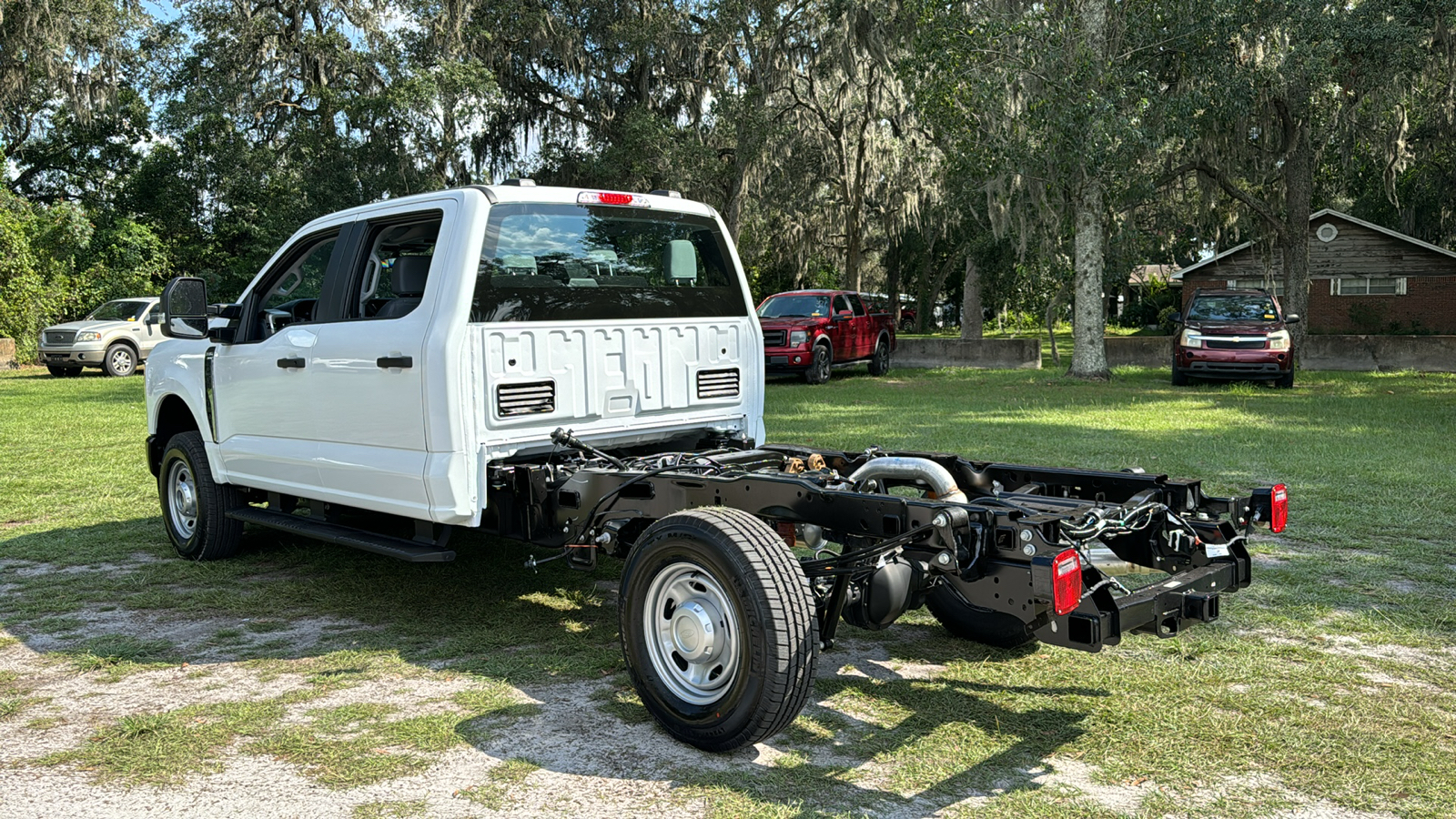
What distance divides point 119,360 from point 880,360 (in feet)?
55.4

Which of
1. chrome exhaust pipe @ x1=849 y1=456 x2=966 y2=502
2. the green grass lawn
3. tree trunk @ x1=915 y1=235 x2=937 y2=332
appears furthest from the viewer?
tree trunk @ x1=915 y1=235 x2=937 y2=332

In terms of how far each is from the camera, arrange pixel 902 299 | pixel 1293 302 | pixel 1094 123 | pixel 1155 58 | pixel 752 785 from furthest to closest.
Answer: pixel 902 299
pixel 1293 302
pixel 1155 58
pixel 1094 123
pixel 752 785

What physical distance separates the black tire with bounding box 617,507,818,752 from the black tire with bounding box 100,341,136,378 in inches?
970

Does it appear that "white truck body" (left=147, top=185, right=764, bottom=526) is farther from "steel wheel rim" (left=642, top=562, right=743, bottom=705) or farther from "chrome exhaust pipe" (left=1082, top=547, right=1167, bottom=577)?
"chrome exhaust pipe" (left=1082, top=547, right=1167, bottom=577)

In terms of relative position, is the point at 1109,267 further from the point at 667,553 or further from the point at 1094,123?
the point at 667,553

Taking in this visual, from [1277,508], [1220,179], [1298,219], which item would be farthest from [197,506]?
[1298,219]

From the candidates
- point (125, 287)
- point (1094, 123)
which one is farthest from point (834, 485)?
point (125, 287)

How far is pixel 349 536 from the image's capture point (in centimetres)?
559

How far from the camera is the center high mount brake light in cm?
561

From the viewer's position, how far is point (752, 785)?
3.64 metres

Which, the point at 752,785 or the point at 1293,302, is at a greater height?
the point at 1293,302

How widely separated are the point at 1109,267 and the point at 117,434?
72.1 feet

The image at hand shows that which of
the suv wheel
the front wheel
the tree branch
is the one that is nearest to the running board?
the suv wheel

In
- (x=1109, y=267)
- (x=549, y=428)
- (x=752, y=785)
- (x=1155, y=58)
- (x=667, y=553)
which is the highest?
(x=1155, y=58)
